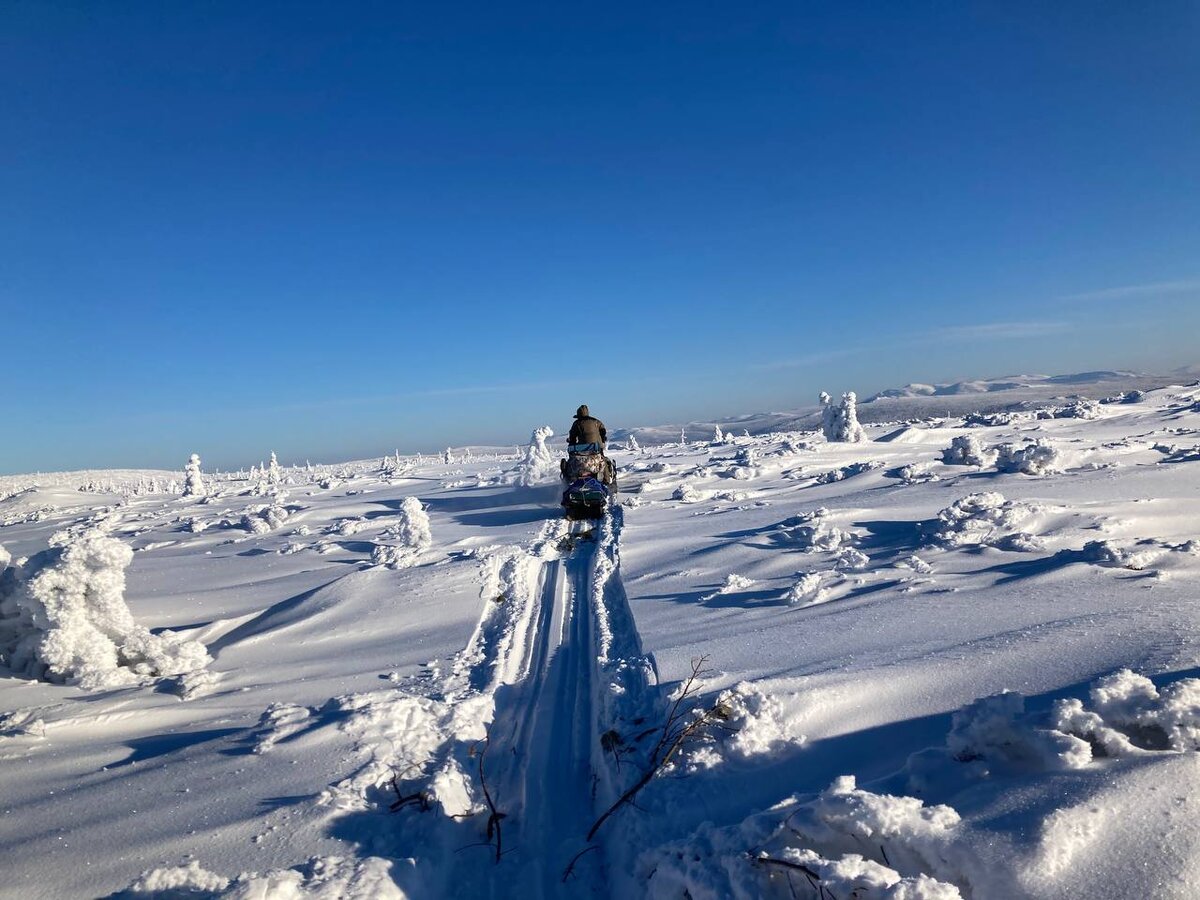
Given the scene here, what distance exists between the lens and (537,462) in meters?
26.0

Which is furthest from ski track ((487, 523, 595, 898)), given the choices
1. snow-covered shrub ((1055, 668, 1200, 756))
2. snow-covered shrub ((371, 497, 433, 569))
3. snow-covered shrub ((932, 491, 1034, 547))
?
snow-covered shrub ((932, 491, 1034, 547))

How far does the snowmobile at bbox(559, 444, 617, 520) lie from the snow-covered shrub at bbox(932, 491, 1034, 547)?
8.17 meters

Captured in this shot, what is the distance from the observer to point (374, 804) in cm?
436

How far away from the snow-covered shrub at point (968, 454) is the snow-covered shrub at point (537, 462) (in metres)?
15.1

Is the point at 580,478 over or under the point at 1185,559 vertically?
over

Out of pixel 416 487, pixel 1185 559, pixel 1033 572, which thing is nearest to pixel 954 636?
pixel 1033 572

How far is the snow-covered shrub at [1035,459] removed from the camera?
13.0 meters

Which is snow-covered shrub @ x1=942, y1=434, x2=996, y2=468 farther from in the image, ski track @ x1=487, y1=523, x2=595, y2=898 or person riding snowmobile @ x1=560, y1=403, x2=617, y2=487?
ski track @ x1=487, y1=523, x2=595, y2=898

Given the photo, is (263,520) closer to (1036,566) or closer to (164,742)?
(164,742)

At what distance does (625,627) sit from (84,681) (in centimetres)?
633

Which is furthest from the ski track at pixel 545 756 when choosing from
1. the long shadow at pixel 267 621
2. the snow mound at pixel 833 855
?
the long shadow at pixel 267 621

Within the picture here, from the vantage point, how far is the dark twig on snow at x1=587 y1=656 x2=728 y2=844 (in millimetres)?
4328

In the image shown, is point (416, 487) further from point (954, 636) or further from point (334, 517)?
point (954, 636)

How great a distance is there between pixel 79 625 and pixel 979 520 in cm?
1205
